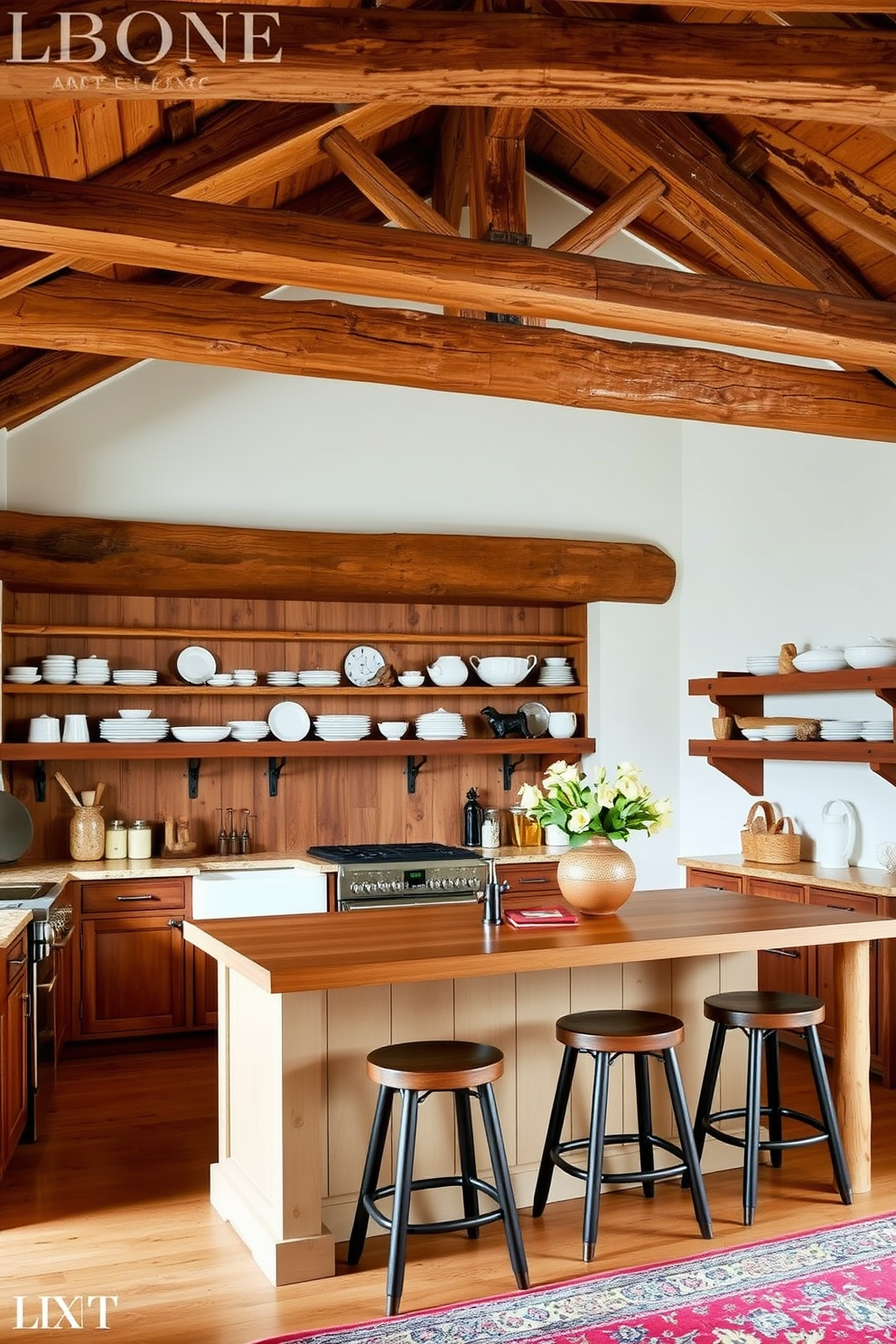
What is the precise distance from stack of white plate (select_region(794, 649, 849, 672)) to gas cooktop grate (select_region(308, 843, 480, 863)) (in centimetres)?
178

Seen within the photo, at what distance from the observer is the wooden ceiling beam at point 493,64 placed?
2.86m

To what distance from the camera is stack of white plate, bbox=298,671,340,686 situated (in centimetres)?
630

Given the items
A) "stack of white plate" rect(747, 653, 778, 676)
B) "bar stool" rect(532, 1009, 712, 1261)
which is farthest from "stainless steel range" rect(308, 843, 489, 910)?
"bar stool" rect(532, 1009, 712, 1261)

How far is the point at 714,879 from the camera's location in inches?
233

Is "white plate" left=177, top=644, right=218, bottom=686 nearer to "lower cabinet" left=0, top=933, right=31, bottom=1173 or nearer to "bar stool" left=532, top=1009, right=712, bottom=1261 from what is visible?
"lower cabinet" left=0, top=933, right=31, bottom=1173

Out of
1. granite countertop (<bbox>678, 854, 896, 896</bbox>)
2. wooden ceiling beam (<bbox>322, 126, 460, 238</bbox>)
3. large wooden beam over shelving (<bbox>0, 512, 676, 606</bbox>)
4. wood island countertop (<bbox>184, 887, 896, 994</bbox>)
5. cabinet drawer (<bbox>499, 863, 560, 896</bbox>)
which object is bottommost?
cabinet drawer (<bbox>499, 863, 560, 896</bbox>)

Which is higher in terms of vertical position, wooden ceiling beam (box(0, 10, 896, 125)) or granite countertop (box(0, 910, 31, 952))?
wooden ceiling beam (box(0, 10, 896, 125))

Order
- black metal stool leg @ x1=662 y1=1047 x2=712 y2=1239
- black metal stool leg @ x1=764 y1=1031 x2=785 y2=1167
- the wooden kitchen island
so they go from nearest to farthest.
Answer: the wooden kitchen island, black metal stool leg @ x1=662 y1=1047 x2=712 y2=1239, black metal stool leg @ x1=764 y1=1031 x2=785 y2=1167

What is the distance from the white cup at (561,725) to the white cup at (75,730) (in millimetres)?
2473

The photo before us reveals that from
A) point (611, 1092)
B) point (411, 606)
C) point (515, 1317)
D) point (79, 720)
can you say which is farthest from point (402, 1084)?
point (411, 606)

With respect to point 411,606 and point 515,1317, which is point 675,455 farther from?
point 515,1317

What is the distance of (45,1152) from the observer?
14.1 ft

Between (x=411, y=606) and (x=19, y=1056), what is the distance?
328cm

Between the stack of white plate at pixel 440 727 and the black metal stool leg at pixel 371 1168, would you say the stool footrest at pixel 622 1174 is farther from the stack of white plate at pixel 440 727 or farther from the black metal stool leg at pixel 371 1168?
the stack of white plate at pixel 440 727
